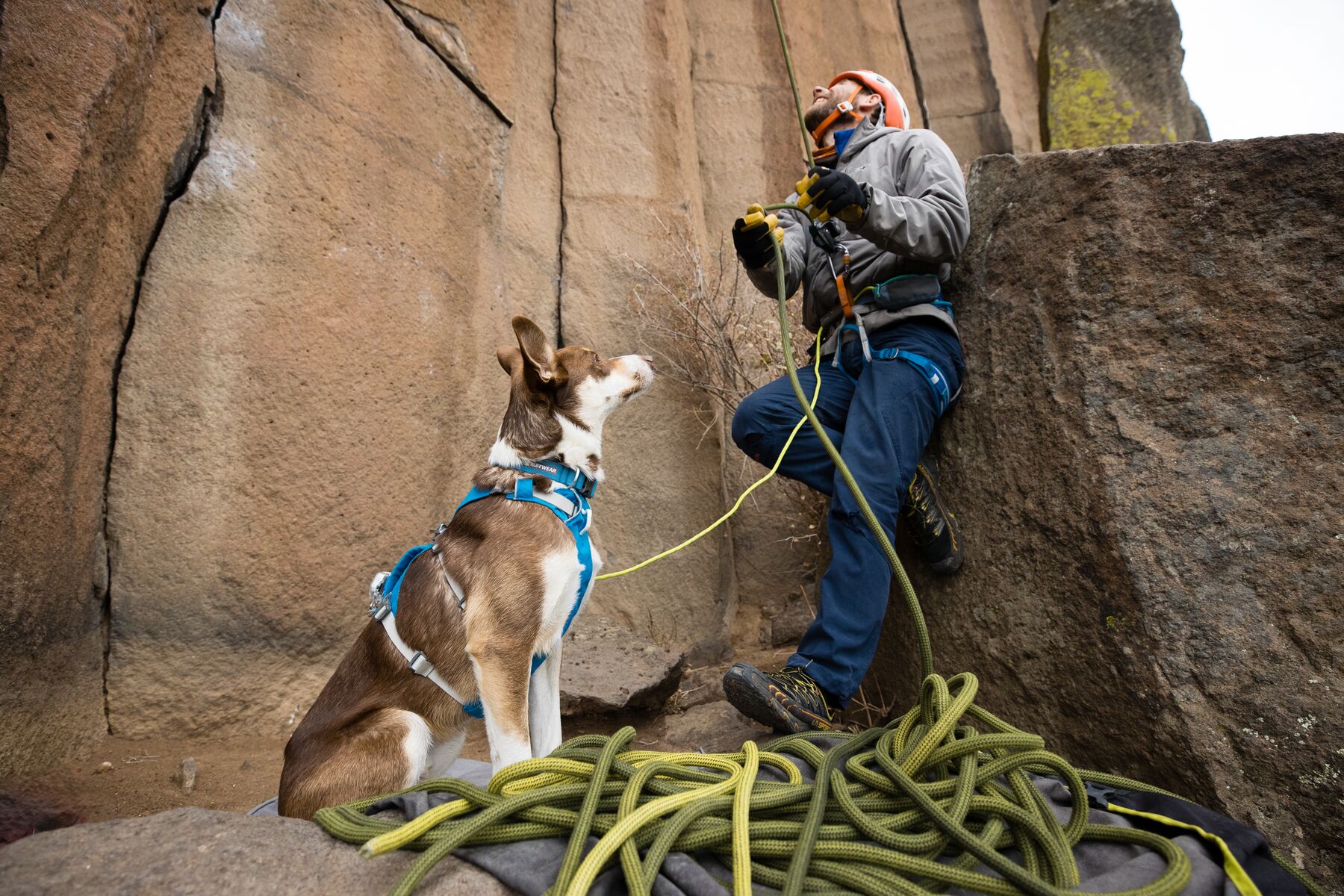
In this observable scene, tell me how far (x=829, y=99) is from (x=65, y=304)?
11.2 ft

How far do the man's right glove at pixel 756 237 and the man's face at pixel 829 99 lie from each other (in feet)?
3.02

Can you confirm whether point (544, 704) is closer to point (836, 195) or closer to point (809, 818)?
point (809, 818)

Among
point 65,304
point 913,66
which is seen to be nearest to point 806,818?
point 65,304

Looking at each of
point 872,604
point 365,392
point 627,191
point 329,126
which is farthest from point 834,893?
point 627,191

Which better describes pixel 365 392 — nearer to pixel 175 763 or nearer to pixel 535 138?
pixel 175 763

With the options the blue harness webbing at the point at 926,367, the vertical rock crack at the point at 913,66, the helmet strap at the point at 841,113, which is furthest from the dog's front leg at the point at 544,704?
the vertical rock crack at the point at 913,66

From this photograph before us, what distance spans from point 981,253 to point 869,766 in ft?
7.40

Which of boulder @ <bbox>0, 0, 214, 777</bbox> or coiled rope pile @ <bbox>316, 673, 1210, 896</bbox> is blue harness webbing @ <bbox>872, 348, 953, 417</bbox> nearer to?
coiled rope pile @ <bbox>316, 673, 1210, 896</bbox>

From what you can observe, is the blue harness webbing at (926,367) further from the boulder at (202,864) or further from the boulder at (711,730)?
the boulder at (202,864)

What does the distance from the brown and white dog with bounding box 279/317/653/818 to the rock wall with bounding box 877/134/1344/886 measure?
1.61 metres

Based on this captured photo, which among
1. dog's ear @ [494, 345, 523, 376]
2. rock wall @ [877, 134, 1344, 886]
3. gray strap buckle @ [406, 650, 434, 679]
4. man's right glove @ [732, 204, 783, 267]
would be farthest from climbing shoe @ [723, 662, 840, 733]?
man's right glove @ [732, 204, 783, 267]

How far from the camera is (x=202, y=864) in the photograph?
1.44m

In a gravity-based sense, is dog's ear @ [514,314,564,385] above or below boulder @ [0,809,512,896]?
above

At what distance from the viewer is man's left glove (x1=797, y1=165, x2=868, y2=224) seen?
2818mm
